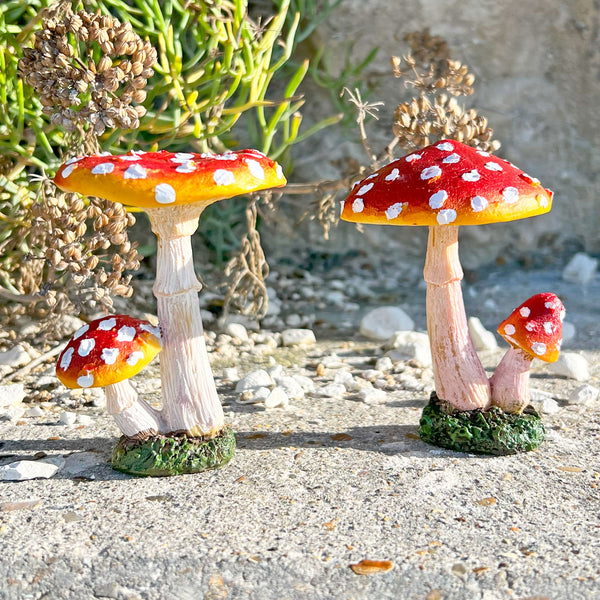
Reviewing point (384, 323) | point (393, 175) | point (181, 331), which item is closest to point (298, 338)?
point (384, 323)

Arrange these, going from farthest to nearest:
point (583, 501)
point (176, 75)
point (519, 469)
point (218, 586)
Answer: point (176, 75)
point (519, 469)
point (583, 501)
point (218, 586)

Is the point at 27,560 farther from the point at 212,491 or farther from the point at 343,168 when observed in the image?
the point at 343,168

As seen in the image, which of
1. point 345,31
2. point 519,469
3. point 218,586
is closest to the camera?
point 218,586

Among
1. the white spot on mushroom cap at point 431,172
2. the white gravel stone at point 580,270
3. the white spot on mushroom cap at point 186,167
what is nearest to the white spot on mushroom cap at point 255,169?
the white spot on mushroom cap at point 186,167

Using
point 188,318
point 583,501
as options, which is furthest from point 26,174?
point 583,501

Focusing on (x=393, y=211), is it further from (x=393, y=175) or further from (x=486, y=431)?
(x=486, y=431)
